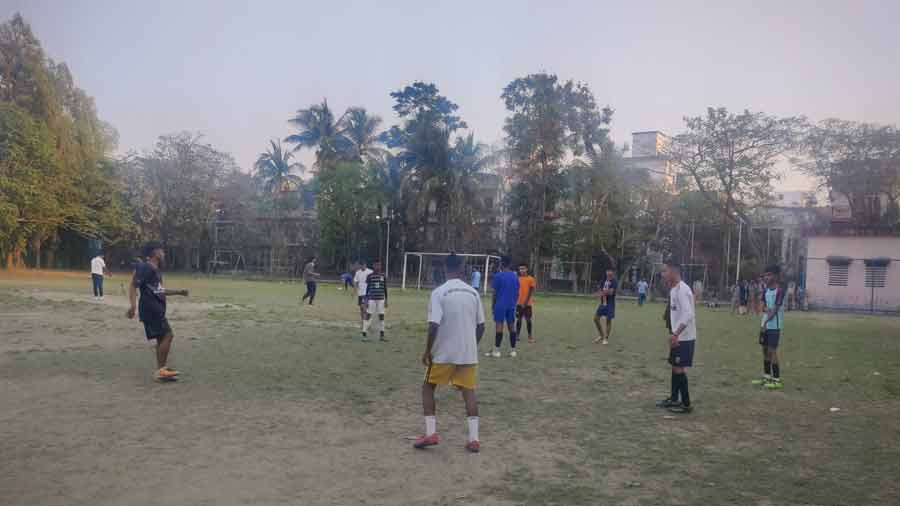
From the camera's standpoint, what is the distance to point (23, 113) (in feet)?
126

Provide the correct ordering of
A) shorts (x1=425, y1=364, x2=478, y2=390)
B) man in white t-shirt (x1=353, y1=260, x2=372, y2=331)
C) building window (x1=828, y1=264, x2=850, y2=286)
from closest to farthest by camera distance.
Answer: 1. shorts (x1=425, y1=364, x2=478, y2=390)
2. man in white t-shirt (x1=353, y1=260, x2=372, y2=331)
3. building window (x1=828, y1=264, x2=850, y2=286)

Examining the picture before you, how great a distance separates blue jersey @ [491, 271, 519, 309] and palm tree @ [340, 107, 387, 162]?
4192cm

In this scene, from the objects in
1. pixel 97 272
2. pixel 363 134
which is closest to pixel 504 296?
pixel 97 272

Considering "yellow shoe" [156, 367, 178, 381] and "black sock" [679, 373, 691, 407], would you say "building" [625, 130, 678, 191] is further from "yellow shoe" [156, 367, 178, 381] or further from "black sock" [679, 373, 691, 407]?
"yellow shoe" [156, 367, 178, 381]

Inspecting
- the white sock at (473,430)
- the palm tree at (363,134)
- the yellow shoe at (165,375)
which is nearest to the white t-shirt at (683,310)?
the white sock at (473,430)

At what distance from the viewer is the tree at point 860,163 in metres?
38.7

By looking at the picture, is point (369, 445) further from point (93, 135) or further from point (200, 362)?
point (93, 135)

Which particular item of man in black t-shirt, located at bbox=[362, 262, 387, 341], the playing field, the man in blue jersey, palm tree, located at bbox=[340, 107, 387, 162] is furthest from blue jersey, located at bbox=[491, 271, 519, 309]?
palm tree, located at bbox=[340, 107, 387, 162]

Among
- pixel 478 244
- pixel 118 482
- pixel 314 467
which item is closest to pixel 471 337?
pixel 314 467

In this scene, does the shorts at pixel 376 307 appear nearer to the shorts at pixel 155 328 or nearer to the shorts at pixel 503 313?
the shorts at pixel 503 313

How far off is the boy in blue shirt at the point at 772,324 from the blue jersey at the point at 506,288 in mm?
4176

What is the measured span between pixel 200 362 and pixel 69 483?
18.5 feet

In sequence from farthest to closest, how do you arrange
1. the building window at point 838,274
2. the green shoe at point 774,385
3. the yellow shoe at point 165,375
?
the building window at point 838,274
the green shoe at point 774,385
the yellow shoe at point 165,375

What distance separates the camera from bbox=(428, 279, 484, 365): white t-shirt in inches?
230
